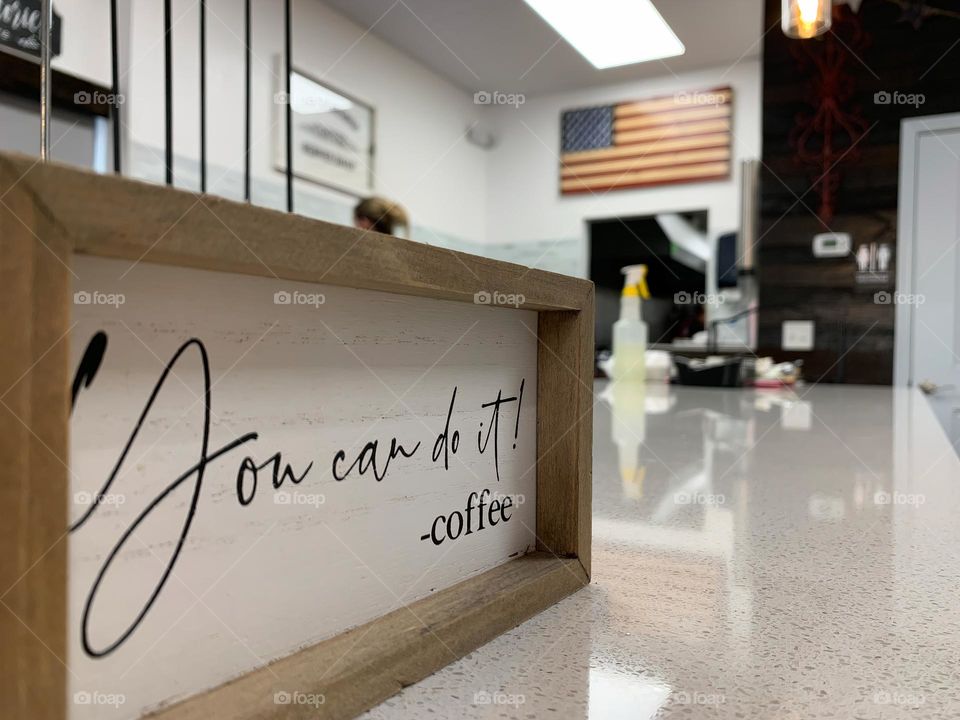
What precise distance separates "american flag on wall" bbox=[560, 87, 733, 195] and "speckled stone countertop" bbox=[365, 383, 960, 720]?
3653 millimetres

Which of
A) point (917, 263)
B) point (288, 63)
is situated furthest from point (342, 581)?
point (917, 263)

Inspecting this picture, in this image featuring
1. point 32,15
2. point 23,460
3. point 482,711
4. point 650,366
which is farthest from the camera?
point 650,366

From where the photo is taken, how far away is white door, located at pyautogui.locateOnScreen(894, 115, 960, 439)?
2969mm

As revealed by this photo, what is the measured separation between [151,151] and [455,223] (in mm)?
2272

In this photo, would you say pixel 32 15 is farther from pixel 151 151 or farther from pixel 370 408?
pixel 370 408

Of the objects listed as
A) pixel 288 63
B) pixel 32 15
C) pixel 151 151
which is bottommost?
pixel 288 63

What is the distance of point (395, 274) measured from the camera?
13.6 inches

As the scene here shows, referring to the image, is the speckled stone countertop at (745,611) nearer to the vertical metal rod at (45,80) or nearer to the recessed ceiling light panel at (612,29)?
the vertical metal rod at (45,80)
